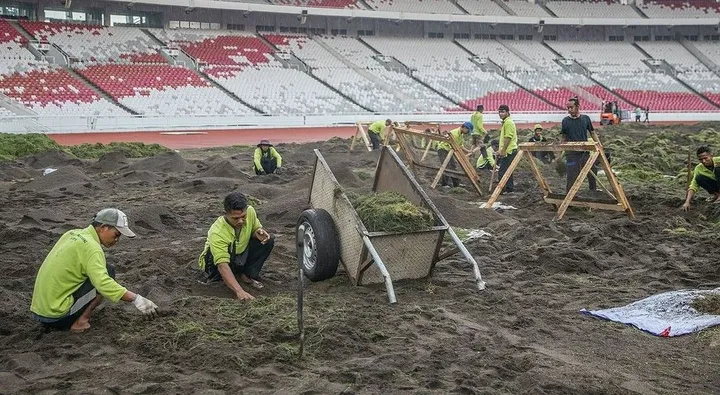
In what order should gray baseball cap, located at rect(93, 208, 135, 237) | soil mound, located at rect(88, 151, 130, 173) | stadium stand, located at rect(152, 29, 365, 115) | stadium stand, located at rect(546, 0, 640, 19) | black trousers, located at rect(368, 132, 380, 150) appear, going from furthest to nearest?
stadium stand, located at rect(546, 0, 640, 19) → stadium stand, located at rect(152, 29, 365, 115) → black trousers, located at rect(368, 132, 380, 150) → soil mound, located at rect(88, 151, 130, 173) → gray baseball cap, located at rect(93, 208, 135, 237)

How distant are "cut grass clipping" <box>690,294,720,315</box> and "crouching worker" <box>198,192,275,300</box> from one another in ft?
→ 12.8

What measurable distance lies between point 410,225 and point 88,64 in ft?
98.7

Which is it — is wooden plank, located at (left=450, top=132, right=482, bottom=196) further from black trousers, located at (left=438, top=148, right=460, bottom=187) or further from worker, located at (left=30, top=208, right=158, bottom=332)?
worker, located at (left=30, top=208, right=158, bottom=332)

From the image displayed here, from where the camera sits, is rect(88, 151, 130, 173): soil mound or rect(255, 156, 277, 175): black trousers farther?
rect(88, 151, 130, 173): soil mound

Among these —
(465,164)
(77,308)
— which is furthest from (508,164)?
(77,308)

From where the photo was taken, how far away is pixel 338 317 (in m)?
6.02

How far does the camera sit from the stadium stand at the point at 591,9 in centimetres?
5109

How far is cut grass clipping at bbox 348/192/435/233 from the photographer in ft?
22.9

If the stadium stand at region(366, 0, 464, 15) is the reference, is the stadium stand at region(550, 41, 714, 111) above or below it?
below

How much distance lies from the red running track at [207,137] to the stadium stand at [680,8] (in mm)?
32033

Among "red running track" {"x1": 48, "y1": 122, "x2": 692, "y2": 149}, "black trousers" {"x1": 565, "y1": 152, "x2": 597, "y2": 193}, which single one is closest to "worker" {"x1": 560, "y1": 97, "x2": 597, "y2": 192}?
"black trousers" {"x1": 565, "y1": 152, "x2": 597, "y2": 193}

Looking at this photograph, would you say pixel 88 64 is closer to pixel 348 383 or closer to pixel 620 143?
pixel 620 143

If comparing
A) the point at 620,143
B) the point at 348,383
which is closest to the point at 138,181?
the point at 348,383

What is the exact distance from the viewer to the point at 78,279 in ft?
18.1
